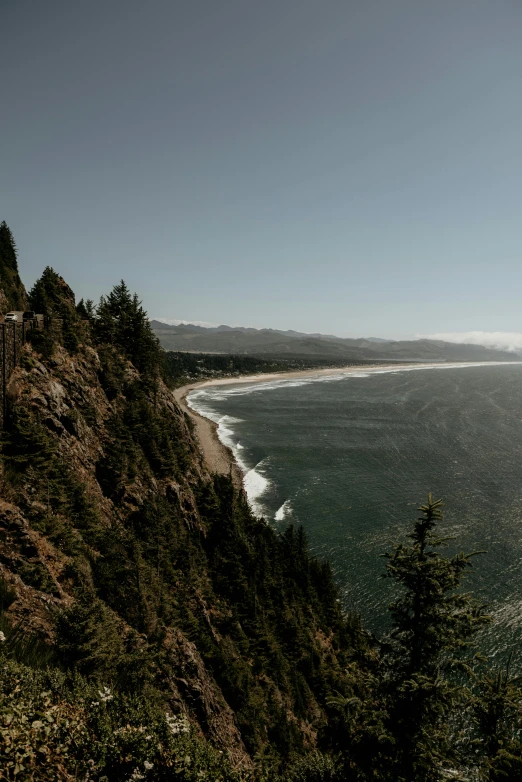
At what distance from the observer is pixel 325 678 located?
30875 millimetres

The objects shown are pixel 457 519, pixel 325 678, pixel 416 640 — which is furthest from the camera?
pixel 457 519

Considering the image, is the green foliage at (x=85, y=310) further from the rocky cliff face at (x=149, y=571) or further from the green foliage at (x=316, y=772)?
the green foliage at (x=316, y=772)

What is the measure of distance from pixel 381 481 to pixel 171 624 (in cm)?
5355

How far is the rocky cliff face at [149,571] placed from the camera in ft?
60.1

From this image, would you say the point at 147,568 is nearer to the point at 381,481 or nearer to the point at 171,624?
the point at 171,624

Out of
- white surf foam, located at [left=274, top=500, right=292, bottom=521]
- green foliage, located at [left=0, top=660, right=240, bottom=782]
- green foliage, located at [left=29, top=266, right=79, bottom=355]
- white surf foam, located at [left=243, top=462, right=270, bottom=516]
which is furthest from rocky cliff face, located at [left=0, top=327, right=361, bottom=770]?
white surf foam, located at [left=243, top=462, right=270, bottom=516]

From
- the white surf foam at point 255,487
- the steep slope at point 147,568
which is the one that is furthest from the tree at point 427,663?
the white surf foam at point 255,487

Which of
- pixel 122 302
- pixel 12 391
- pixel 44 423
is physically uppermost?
pixel 122 302

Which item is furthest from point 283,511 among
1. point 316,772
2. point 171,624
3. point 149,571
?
point 316,772

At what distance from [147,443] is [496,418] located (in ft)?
429

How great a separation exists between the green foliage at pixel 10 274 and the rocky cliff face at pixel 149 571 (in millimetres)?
8028

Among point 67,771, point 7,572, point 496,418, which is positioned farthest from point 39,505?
point 496,418

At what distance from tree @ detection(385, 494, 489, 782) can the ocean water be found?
579 inches

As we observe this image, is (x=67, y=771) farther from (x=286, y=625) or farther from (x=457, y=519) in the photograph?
(x=457, y=519)
